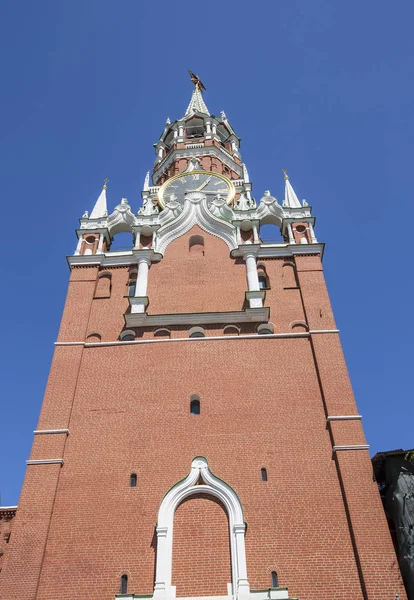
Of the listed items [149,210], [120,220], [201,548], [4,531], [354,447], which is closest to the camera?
[201,548]

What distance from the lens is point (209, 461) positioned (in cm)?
1552

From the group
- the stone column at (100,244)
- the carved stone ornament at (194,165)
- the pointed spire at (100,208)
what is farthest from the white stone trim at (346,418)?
the carved stone ornament at (194,165)

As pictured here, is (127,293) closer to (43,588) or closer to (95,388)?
(95,388)

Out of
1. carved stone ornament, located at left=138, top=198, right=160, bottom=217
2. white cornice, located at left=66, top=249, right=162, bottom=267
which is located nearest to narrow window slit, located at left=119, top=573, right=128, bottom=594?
white cornice, located at left=66, top=249, right=162, bottom=267

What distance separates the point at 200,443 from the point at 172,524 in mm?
2315

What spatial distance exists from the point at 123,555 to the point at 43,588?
191 cm

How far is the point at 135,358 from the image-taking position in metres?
18.5

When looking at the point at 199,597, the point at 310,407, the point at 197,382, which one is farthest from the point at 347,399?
the point at 199,597

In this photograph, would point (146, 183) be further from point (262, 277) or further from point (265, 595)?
point (265, 595)

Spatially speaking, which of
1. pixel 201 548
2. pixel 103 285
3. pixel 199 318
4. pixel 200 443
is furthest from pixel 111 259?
pixel 201 548

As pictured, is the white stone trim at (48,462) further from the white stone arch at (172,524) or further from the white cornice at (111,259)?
the white cornice at (111,259)

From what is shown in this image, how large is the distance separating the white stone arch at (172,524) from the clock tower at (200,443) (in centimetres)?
4

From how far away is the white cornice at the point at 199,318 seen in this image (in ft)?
64.1

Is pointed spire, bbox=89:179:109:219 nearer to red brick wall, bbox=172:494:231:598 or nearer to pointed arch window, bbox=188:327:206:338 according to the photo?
pointed arch window, bbox=188:327:206:338
